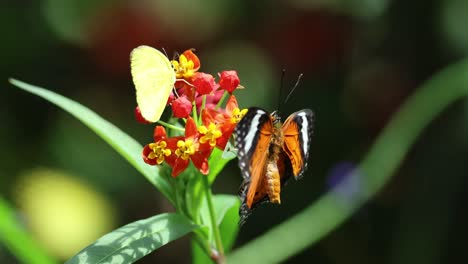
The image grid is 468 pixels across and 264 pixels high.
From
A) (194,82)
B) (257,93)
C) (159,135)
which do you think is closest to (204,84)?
(194,82)

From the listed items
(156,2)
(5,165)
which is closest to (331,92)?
(156,2)

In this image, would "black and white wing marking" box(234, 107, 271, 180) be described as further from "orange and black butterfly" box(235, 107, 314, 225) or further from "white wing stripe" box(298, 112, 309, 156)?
"white wing stripe" box(298, 112, 309, 156)

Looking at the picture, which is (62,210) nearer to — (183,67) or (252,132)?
(183,67)

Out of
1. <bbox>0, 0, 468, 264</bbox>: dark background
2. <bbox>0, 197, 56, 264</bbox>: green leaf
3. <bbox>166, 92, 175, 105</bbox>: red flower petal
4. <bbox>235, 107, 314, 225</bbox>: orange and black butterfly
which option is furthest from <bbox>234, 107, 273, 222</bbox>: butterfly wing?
<bbox>0, 0, 468, 264</bbox>: dark background

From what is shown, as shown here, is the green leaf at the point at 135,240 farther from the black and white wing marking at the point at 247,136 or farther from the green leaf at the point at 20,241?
the green leaf at the point at 20,241

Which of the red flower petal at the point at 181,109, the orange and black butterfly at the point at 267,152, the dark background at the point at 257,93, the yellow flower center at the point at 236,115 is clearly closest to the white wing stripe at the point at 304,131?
the orange and black butterfly at the point at 267,152

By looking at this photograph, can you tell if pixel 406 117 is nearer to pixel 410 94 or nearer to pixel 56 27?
pixel 410 94
